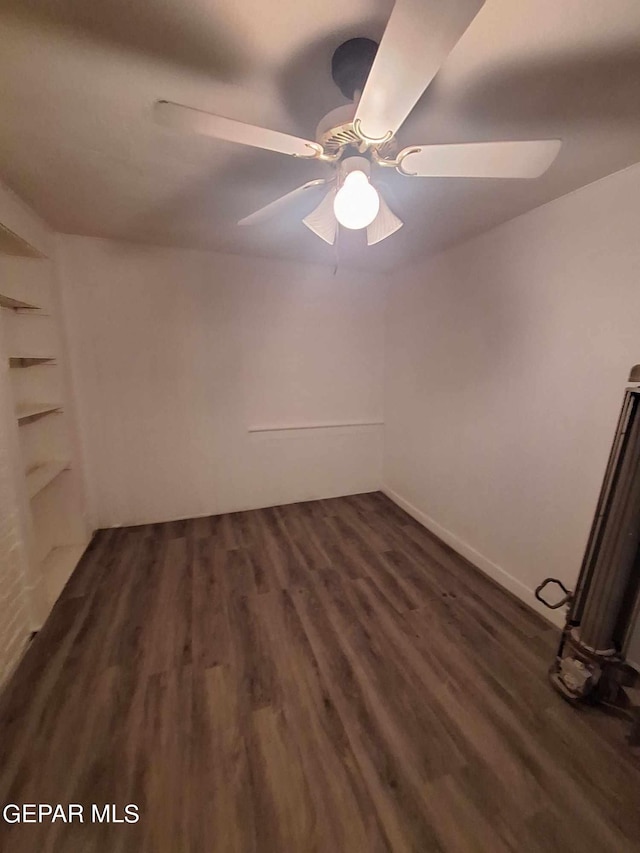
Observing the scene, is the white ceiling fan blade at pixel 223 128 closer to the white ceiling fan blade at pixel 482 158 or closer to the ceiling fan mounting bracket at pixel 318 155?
the ceiling fan mounting bracket at pixel 318 155

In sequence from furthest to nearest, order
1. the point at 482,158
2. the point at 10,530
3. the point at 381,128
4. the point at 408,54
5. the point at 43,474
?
1. the point at 43,474
2. the point at 10,530
3. the point at 482,158
4. the point at 381,128
5. the point at 408,54

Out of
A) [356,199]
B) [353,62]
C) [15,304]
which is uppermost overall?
[353,62]

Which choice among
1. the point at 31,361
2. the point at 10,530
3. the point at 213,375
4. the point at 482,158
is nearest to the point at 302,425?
the point at 213,375

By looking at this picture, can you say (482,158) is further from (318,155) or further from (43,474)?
(43,474)

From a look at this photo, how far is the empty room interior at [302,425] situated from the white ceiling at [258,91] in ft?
0.03

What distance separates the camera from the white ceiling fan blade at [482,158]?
946 millimetres

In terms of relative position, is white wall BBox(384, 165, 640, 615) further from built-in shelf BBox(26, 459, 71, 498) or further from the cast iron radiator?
built-in shelf BBox(26, 459, 71, 498)

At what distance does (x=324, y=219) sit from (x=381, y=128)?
0.46m

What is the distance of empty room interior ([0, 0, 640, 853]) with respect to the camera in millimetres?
980

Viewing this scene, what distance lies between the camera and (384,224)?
1.37 m

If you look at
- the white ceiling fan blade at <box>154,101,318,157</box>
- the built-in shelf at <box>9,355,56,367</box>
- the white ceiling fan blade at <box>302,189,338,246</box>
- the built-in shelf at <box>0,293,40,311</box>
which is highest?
the white ceiling fan blade at <box>154,101,318,157</box>

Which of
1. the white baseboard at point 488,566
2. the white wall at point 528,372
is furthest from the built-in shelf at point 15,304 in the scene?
the white baseboard at point 488,566

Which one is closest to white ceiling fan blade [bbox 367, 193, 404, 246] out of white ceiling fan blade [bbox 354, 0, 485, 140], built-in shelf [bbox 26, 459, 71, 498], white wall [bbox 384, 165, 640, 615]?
white ceiling fan blade [bbox 354, 0, 485, 140]

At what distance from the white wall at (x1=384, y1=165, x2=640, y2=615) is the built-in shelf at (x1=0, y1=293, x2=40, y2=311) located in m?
2.68
